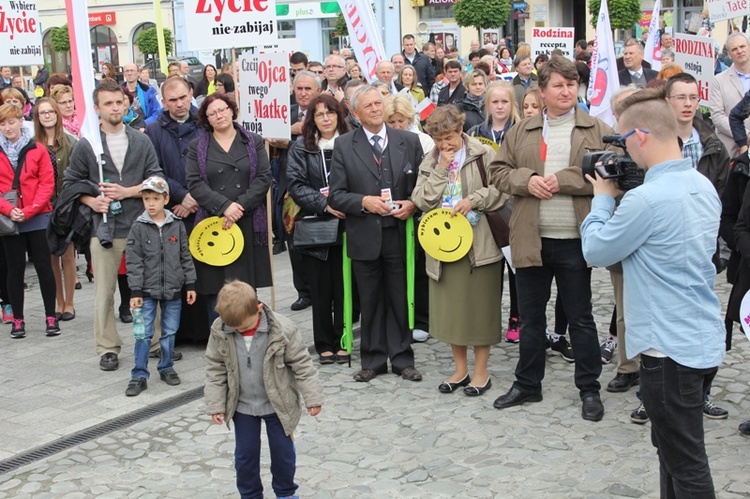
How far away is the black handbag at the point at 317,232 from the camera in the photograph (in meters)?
7.39

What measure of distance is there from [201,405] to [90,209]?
2.04 m

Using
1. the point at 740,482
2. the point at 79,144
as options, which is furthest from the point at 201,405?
the point at 740,482

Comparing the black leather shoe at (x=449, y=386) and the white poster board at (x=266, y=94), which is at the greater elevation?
the white poster board at (x=266, y=94)

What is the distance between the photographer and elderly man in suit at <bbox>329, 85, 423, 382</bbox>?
23.0 feet

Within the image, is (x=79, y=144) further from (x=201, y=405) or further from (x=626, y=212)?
(x=626, y=212)

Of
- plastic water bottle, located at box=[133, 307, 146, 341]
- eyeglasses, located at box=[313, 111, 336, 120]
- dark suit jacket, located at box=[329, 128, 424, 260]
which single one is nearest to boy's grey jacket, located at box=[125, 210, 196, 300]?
plastic water bottle, located at box=[133, 307, 146, 341]

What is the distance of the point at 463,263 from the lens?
6.65 meters

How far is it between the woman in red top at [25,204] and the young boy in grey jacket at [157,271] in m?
2.00

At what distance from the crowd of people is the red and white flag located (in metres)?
0.10

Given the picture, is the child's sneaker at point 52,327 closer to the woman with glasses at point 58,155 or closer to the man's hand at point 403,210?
the woman with glasses at point 58,155

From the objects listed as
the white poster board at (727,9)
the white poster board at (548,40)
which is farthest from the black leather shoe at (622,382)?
the white poster board at (548,40)

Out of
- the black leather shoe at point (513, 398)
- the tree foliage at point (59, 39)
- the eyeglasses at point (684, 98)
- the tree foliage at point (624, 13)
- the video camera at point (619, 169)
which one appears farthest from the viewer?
the tree foliage at point (59, 39)

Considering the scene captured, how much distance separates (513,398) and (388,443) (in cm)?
100

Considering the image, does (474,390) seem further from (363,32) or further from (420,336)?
(363,32)
